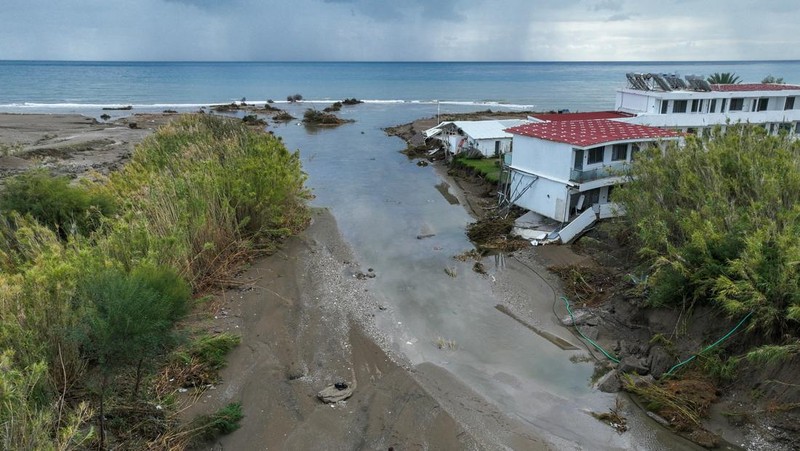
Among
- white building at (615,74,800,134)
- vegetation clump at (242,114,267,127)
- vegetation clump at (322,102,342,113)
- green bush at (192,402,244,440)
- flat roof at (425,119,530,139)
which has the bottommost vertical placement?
green bush at (192,402,244,440)

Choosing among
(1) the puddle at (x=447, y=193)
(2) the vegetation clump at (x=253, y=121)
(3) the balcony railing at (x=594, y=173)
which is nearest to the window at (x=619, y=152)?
(3) the balcony railing at (x=594, y=173)

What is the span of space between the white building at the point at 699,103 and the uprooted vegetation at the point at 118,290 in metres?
24.4

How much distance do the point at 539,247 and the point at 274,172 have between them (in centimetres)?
1131

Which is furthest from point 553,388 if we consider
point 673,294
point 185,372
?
point 185,372

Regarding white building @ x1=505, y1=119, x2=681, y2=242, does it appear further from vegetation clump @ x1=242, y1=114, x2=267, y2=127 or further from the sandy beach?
vegetation clump @ x1=242, y1=114, x2=267, y2=127

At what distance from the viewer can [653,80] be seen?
3384 cm

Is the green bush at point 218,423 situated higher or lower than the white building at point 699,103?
lower

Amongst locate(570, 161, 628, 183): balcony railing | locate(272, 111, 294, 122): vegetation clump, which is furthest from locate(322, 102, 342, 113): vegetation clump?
locate(570, 161, 628, 183): balcony railing

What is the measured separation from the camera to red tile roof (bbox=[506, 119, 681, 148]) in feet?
72.4

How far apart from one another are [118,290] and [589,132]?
20955mm

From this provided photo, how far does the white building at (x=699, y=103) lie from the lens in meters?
32.2

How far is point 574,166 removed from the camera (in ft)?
72.2

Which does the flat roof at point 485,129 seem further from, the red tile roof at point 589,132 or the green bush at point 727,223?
the green bush at point 727,223

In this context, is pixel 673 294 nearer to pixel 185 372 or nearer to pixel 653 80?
pixel 185 372
